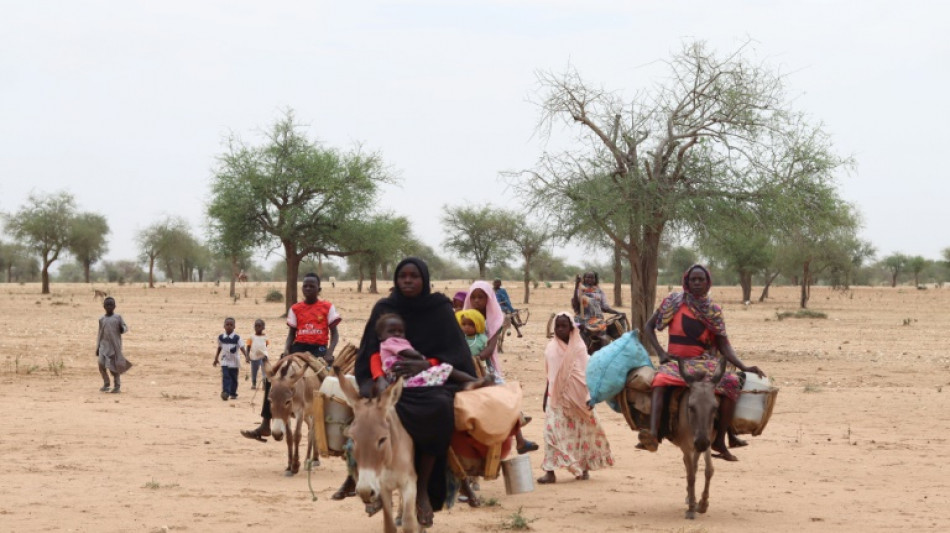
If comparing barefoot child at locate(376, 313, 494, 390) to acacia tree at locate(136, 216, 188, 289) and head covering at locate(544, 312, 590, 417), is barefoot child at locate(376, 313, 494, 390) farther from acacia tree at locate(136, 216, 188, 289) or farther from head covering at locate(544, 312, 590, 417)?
acacia tree at locate(136, 216, 188, 289)

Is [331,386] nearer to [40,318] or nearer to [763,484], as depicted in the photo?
[763,484]

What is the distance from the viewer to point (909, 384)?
20812mm

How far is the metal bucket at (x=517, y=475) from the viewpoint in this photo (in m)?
7.73

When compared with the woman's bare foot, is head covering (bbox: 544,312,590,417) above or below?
above

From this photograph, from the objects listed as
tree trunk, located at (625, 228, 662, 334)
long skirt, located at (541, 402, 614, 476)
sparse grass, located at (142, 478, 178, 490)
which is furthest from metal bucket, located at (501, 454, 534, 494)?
tree trunk, located at (625, 228, 662, 334)

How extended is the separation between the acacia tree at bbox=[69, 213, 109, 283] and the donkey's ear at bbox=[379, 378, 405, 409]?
79329 mm

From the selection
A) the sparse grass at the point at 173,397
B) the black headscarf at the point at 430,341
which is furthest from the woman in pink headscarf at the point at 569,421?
the sparse grass at the point at 173,397

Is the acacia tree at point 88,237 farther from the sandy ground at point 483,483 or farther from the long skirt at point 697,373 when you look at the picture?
the long skirt at point 697,373

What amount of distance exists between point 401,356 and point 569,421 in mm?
4459

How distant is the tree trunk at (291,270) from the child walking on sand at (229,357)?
76.4 feet

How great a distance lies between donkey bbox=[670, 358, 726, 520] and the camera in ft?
28.5

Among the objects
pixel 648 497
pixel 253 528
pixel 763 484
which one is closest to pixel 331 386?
pixel 253 528

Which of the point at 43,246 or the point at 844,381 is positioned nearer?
the point at 844,381

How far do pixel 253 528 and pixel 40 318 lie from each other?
34.9 meters
